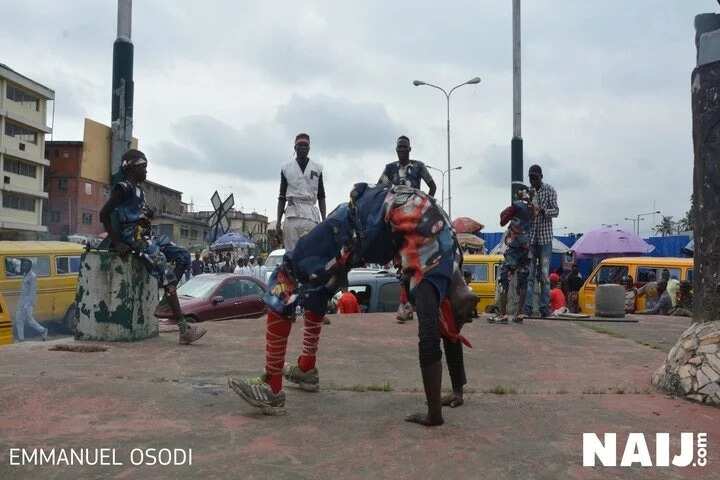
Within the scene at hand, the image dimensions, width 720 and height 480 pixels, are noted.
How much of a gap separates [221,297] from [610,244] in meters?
12.6

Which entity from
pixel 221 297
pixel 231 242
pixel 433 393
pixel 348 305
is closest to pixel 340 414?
pixel 433 393

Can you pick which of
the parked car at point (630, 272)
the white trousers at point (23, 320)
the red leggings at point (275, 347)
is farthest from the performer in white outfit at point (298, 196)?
the parked car at point (630, 272)

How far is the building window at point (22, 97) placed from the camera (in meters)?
43.0

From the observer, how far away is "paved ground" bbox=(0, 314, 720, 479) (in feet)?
8.02

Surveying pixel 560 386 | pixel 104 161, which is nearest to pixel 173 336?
pixel 104 161

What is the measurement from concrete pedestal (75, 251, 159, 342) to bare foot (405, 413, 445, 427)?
3.17 meters

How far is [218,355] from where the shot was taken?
4.81 m

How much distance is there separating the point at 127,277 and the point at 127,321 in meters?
0.37

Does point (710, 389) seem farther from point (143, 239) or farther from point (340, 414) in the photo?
point (143, 239)

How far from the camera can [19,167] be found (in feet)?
148

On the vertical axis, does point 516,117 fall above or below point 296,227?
above

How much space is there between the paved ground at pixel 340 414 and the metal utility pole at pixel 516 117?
22.6ft

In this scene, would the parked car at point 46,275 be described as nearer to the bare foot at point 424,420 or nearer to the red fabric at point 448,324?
the red fabric at point 448,324

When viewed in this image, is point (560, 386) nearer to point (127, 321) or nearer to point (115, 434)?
point (115, 434)
